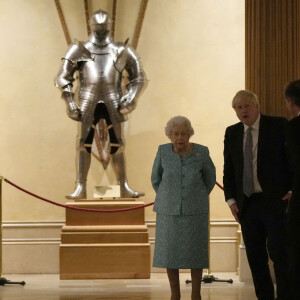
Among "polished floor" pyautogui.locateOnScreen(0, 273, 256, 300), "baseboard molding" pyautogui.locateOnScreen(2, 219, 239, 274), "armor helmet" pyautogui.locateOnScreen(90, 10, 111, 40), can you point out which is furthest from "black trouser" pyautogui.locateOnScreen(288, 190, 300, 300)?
"baseboard molding" pyautogui.locateOnScreen(2, 219, 239, 274)

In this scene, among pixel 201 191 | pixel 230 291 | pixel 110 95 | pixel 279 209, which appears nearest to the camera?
pixel 279 209

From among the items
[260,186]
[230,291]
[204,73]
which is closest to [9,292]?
[230,291]

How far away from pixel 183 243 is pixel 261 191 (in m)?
0.69

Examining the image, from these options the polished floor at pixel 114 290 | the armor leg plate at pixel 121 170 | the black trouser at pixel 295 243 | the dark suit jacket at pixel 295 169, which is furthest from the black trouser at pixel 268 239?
the armor leg plate at pixel 121 170

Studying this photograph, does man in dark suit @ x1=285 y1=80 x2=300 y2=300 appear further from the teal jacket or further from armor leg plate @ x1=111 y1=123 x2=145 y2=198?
armor leg plate @ x1=111 y1=123 x2=145 y2=198

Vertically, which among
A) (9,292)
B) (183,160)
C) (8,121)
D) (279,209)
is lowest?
(9,292)

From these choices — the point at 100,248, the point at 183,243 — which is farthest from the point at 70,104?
the point at 183,243

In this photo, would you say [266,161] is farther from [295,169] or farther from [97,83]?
[97,83]

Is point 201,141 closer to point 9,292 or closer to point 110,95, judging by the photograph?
point 110,95

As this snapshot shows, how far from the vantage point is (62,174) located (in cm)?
884

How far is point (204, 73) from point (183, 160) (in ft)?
12.5

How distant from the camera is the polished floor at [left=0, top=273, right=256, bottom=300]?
638 centimetres

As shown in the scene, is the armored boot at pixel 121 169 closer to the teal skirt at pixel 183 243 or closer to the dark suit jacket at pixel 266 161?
the teal skirt at pixel 183 243

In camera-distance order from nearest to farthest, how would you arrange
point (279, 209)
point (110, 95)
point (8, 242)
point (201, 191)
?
1. point (279, 209)
2. point (201, 191)
3. point (110, 95)
4. point (8, 242)
